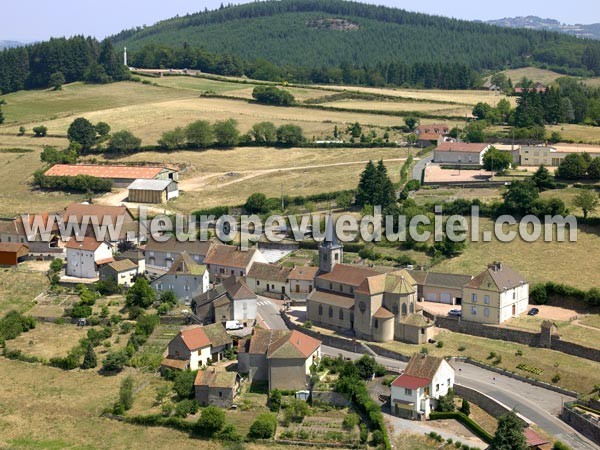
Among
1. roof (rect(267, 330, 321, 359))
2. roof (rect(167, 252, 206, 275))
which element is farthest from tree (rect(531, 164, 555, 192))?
roof (rect(267, 330, 321, 359))

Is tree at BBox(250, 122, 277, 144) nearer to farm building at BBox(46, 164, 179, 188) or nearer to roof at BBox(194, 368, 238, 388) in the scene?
A: farm building at BBox(46, 164, 179, 188)

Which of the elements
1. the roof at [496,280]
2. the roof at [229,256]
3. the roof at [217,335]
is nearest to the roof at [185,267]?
the roof at [229,256]

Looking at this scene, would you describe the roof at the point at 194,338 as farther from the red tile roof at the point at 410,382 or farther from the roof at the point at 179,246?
the roof at the point at 179,246

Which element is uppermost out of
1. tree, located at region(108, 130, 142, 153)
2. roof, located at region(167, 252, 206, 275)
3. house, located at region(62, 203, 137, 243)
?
tree, located at region(108, 130, 142, 153)

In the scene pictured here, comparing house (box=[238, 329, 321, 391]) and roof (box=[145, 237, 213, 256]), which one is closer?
house (box=[238, 329, 321, 391])

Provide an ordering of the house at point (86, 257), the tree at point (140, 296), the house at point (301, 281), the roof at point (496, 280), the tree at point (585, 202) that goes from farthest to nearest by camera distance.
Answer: the tree at point (585, 202), the house at point (86, 257), the house at point (301, 281), the tree at point (140, 296), the roof at point (496, 280)

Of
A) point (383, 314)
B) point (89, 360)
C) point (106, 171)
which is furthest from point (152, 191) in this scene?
point (383, 314)

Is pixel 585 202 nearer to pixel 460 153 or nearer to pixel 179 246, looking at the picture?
pixel 460 153

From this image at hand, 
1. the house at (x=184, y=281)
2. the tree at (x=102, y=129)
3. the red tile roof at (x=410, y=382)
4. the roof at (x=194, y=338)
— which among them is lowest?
the red tile roof at (x=410, y=382)
